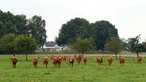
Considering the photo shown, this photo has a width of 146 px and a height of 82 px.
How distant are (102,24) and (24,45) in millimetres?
91005

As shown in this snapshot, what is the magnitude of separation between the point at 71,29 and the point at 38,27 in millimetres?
13947

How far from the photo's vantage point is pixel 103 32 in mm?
172750

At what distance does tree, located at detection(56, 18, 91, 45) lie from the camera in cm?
17186

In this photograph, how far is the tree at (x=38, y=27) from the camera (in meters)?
167

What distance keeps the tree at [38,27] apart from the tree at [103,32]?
69.7ft

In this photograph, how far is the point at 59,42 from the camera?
17438cm

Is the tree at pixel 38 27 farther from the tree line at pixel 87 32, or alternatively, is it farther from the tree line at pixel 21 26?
the tree line at pixel 87 32

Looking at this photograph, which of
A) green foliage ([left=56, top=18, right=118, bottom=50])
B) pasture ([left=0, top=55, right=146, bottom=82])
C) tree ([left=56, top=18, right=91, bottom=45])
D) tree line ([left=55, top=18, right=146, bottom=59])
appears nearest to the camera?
pasture ([left=0, top=55, right=146, bottom=82])

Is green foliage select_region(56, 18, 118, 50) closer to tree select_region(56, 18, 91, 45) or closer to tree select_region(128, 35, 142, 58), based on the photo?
tree select_region(56, 18, 91, 45)

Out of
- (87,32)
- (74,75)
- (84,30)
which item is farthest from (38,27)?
(74,75)

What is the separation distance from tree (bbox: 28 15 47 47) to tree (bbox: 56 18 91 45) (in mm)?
6787

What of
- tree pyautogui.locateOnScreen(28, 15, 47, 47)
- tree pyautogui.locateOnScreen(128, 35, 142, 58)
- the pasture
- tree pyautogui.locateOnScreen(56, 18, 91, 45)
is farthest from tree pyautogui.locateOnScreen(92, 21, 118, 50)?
the pasture

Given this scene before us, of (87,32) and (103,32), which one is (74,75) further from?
(103,32)

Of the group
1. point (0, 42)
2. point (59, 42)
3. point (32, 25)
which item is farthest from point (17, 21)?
point (0, 42)
